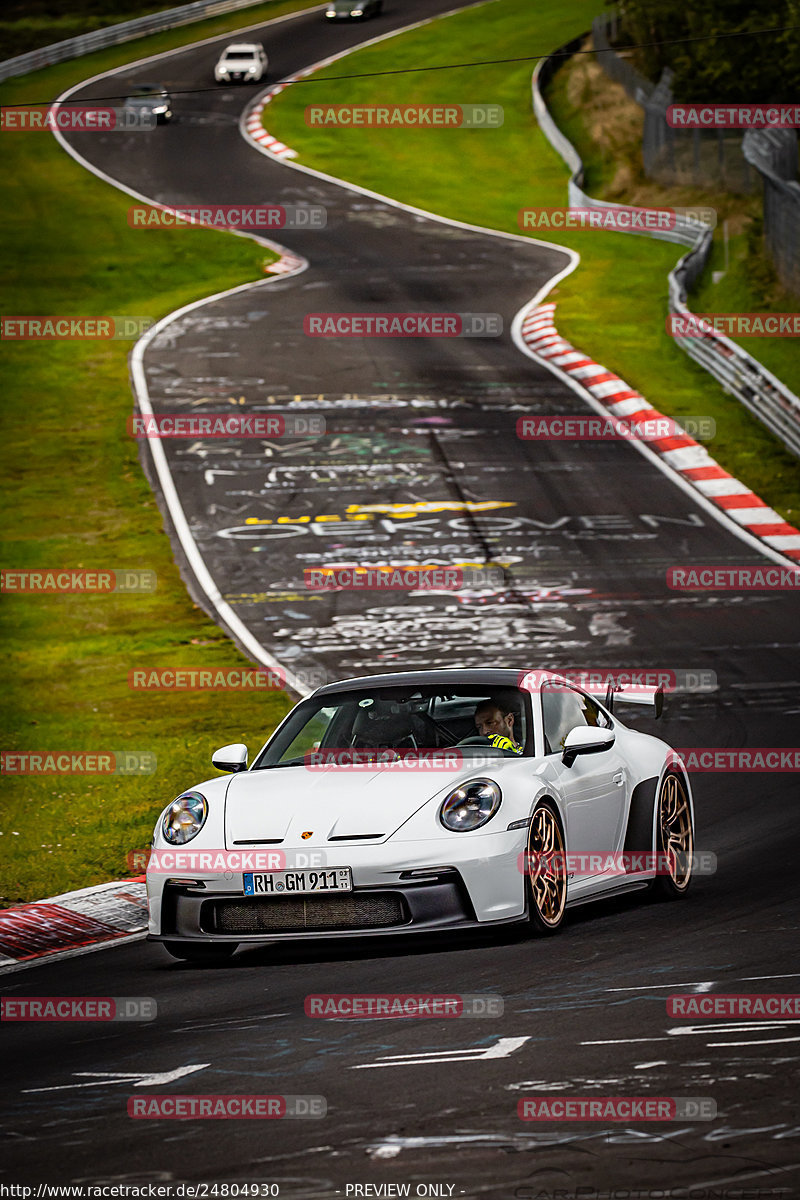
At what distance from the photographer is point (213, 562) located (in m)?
22.1

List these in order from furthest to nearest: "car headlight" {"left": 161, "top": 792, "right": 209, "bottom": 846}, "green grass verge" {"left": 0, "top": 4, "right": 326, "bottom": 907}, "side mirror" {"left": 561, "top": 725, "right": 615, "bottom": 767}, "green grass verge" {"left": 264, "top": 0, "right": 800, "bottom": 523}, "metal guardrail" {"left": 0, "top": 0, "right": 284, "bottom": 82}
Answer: "metal guardrail" {"left": 0, "top": 0, "right": 284, "bottom": 82} < "green grass verge" {"left": 264, "top": 0, "right": 800, "bottom": 523} < "green grass verge" {"left": 0, "top": 4, "right": 326, "bottom": 907} < "side mirror" {"left": 561, "top": 725, "right": 615, "bottom": 767} < "car headlight" {"left": 161, "top": 792, "right": 209, "bottom": 846}

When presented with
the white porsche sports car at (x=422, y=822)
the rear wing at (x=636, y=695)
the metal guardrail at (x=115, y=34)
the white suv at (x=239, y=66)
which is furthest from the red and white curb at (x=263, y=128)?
the white porsche sports car at (x=422, y=822)

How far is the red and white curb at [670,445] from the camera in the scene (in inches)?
888

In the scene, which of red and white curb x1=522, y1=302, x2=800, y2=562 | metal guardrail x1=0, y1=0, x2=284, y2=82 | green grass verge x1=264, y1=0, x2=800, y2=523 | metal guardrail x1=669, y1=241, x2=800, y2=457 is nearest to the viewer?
red and white curb x1=522, y1=302, x2=800, y2=562

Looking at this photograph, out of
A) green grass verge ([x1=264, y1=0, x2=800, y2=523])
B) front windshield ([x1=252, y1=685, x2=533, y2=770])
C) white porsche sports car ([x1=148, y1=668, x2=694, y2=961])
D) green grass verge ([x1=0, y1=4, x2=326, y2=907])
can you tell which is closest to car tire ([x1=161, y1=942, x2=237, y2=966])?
white porsche sports car ([x1=148, y1=668, x2=694, y2=961])

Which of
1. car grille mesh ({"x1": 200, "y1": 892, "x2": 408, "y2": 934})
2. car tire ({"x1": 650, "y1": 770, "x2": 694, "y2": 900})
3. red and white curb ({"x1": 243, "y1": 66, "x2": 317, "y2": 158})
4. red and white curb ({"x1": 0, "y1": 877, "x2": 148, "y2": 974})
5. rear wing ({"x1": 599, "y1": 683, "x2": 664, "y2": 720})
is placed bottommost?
red and white curb ({"x1": 243, "y1": 66, "x2": 317, "y2": 158})

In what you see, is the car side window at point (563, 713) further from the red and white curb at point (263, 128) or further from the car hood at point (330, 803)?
the red and white curb at point (263, 128)

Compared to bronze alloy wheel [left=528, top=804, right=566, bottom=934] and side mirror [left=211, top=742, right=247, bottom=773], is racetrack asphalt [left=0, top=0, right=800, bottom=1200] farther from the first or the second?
side mirror [left=211, top=742, right=247, bottom=773]

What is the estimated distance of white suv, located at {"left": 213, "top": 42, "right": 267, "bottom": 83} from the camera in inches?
2464

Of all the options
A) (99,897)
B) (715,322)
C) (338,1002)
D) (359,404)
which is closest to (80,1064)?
(338,1002)

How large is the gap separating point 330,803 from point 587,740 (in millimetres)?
1309

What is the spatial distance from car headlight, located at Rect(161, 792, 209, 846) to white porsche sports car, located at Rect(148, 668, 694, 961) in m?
0.01

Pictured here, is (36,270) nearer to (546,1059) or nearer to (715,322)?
(715,322)

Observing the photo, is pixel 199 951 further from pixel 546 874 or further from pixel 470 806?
pixel 546 874
